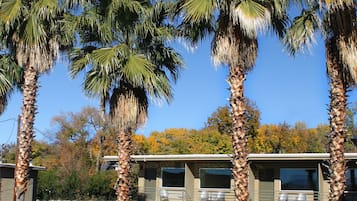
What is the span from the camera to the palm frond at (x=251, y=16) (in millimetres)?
12875

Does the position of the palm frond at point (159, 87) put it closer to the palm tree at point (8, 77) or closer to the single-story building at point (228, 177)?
the palm tree at point (8, 77)

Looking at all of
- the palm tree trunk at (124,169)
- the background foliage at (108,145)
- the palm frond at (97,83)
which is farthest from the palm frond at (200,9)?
the background foliage at (108,145)

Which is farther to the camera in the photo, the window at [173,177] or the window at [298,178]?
the window at [173,177]

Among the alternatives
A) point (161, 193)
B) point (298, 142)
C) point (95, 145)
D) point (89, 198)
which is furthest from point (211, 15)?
point (95, 145)

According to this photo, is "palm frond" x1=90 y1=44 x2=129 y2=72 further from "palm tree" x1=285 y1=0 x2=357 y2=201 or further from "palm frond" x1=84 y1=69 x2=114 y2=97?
"palm tree" x1=285 y1=0 x2=357 y2=201

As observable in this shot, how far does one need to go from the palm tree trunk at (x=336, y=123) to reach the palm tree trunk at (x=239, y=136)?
6.78 ft

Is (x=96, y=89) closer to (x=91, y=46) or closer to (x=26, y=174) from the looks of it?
(x=91, y=46)

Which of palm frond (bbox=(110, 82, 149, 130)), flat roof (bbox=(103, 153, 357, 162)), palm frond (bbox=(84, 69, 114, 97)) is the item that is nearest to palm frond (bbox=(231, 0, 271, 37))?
palm frond (bbox=(110, 82, 149, 130))

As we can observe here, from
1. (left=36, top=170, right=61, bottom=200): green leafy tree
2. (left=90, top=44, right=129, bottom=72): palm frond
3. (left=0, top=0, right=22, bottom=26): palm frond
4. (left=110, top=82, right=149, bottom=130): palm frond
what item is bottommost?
(left=36, top=170, right=61, bottom=200): green leafy tree

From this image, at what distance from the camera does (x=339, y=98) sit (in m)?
12.6

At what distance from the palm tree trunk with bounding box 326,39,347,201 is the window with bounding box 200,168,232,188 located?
575 inches

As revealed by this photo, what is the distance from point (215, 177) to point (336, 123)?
15.4 metres

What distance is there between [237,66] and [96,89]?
14.7 ft

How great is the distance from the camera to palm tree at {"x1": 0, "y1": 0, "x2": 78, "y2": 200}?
15148 mm
